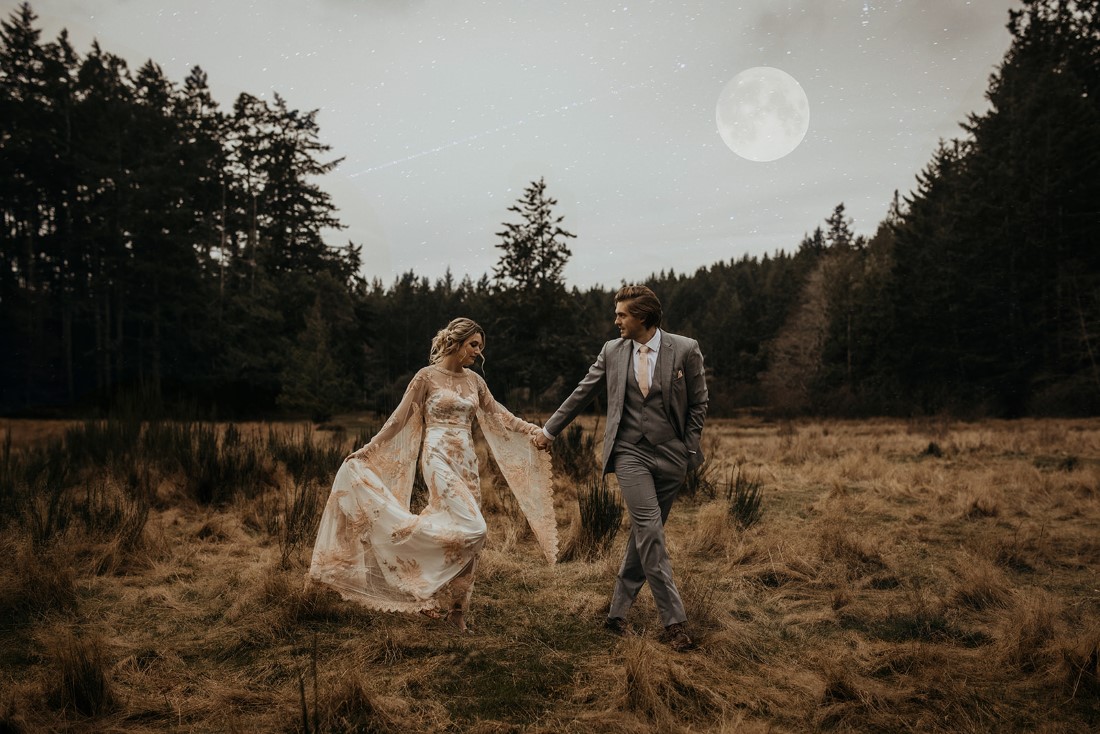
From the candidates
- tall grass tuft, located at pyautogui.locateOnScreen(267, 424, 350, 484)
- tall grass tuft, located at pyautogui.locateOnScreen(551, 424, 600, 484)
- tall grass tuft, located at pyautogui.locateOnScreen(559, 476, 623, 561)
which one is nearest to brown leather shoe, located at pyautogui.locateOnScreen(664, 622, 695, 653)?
tall grass tuft, located at pyautogui.locateOnScreen(559, 476, 623, 561)

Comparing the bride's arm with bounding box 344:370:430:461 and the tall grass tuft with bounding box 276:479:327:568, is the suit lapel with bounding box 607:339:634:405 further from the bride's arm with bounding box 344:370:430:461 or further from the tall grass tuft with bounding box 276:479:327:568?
the tall grass tuft with bounding box 276:479:327:568

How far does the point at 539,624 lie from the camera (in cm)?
432

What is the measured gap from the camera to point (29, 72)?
98.1ft

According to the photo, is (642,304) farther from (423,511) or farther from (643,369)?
(423,511)

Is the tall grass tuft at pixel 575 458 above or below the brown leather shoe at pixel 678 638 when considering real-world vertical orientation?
above

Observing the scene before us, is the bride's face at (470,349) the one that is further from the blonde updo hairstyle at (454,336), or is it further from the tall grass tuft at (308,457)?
the tall grass tuft at (308,457)

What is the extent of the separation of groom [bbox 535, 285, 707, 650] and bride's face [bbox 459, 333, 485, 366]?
3.32 ft

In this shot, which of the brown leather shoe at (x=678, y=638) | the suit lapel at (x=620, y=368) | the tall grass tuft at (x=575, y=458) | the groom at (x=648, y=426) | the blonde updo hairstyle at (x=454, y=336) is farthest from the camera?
the tall grass tuft at (x=575, y=458)

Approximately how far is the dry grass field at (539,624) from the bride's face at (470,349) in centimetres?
174

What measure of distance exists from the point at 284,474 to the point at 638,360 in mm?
6174

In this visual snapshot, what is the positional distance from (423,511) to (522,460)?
0.98 metres

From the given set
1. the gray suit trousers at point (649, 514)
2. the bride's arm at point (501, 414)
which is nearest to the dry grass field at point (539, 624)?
the gray suit trousers at point (649, 514)

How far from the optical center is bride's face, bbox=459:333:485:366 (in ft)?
15.2

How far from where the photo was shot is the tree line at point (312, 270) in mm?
28766
